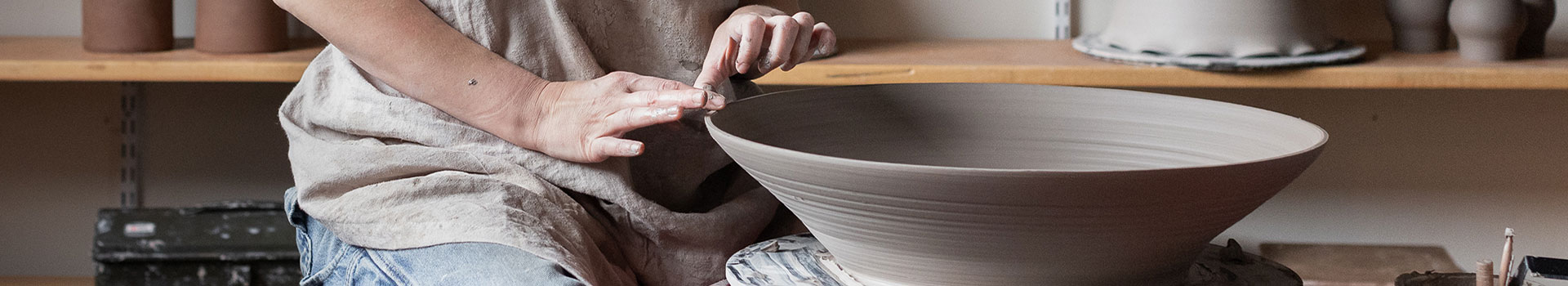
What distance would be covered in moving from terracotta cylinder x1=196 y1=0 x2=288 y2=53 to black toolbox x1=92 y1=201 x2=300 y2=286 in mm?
249

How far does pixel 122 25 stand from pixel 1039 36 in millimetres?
1418

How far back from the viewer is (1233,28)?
1.58 metres

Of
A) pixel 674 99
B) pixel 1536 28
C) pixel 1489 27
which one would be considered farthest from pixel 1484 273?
pixel 1536 28

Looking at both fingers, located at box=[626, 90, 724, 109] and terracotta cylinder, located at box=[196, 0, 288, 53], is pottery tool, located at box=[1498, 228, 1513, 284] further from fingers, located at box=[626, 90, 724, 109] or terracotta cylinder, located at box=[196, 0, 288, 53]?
terracotta cylinder, located at box=[196, 0, 288, 53]

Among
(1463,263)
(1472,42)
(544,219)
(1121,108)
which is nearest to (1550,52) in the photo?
(1472,42)

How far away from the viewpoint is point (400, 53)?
0.90 metres

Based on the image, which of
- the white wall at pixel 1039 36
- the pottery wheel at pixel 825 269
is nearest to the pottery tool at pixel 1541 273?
the pottery wheel at pixel 825 269

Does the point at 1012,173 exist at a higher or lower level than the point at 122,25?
higher

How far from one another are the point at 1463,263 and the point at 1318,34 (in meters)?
0.82

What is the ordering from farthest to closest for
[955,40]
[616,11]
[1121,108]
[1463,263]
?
[1463,263]
[955,40]
[616,11]
[1121,108]

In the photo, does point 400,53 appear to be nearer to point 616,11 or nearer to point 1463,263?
point 616,11

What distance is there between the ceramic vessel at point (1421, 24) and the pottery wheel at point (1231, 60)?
0.43ft

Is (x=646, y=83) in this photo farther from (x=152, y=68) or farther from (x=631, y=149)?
(x=152, y=68)

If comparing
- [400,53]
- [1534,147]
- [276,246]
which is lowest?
[276,246]
